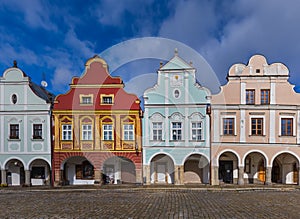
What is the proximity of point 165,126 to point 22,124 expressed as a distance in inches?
484

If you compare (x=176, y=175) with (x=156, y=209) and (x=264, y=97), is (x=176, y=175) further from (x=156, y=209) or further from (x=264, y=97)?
(x=264, y=97)

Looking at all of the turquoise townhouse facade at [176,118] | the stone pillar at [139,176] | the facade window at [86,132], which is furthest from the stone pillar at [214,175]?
the facade window at [86,132]

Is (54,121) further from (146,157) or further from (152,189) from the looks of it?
(152,189)

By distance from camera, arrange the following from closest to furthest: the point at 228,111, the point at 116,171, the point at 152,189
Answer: the point at 152,189, the point at 228,111, the point at 116,171

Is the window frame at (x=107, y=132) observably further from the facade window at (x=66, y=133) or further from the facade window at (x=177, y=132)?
the facade window at (x=177, y=132)

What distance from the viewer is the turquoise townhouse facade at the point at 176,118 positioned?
789 inches

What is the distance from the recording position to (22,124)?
68.2 feet

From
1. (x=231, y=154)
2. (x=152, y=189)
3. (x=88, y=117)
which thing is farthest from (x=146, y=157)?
(x=231, y=154)

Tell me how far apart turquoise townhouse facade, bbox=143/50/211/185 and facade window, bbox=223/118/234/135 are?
138 centimetres

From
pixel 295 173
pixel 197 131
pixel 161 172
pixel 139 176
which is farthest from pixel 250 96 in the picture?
pixel 139 176

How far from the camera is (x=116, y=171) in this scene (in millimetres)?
21609

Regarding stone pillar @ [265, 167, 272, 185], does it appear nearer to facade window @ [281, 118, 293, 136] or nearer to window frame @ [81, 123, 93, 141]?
facade window @ [281, 118, 293, 136]

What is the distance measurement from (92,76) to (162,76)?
6.04 meters

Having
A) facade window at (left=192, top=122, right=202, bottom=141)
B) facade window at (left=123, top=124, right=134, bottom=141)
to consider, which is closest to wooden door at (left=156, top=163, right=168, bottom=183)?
facade window at (left=123, top=124, right=134, bottom=141)
